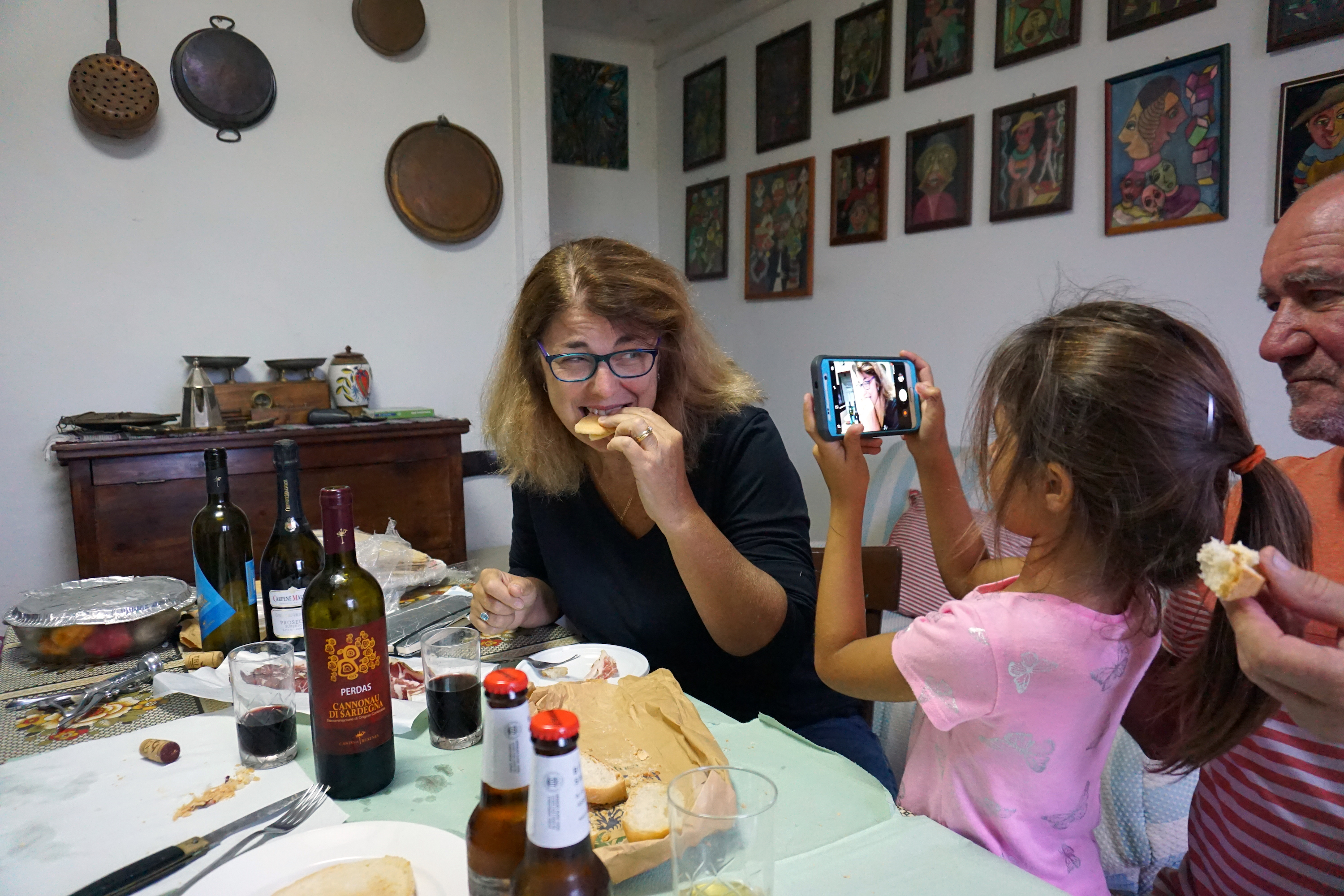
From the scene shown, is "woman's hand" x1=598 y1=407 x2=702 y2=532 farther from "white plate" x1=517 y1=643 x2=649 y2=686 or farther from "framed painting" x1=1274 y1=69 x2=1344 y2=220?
A: "framed painting" x1=1274 y1=69 x2=1344 y2=220

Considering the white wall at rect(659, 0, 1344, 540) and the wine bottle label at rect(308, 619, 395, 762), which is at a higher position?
the white wall at rect(659, 0, 1344, 540)

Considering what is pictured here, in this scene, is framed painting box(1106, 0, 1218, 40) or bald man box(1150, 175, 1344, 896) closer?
bald man box(1150, 175, 1344, 896)

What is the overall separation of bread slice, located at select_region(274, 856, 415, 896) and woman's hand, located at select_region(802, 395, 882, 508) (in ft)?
2.37

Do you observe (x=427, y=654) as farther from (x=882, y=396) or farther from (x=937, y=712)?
(x=882, y=396)

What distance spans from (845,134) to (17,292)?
317 centimetres

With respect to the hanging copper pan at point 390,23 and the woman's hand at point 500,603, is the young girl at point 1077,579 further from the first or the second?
the hanging copper pan at point 390,23

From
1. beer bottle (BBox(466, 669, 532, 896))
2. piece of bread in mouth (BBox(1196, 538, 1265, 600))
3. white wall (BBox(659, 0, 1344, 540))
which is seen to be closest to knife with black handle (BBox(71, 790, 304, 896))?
beer bottle (BBox(466, 669, 532, 896))

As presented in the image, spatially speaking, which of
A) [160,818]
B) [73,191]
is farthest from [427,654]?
[73,191]

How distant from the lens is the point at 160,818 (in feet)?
2.75

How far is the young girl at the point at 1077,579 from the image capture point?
870 mm

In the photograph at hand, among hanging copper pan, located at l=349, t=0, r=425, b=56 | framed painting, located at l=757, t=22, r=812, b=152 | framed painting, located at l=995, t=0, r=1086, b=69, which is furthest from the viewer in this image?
framed painting, located at l=757, t=22, r=812, b=152

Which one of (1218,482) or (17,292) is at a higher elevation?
(17,292)

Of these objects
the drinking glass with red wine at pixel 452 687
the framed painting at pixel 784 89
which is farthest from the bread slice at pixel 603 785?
the framed painting at pixel 784 89

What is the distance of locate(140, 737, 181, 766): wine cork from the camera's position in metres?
0.94
